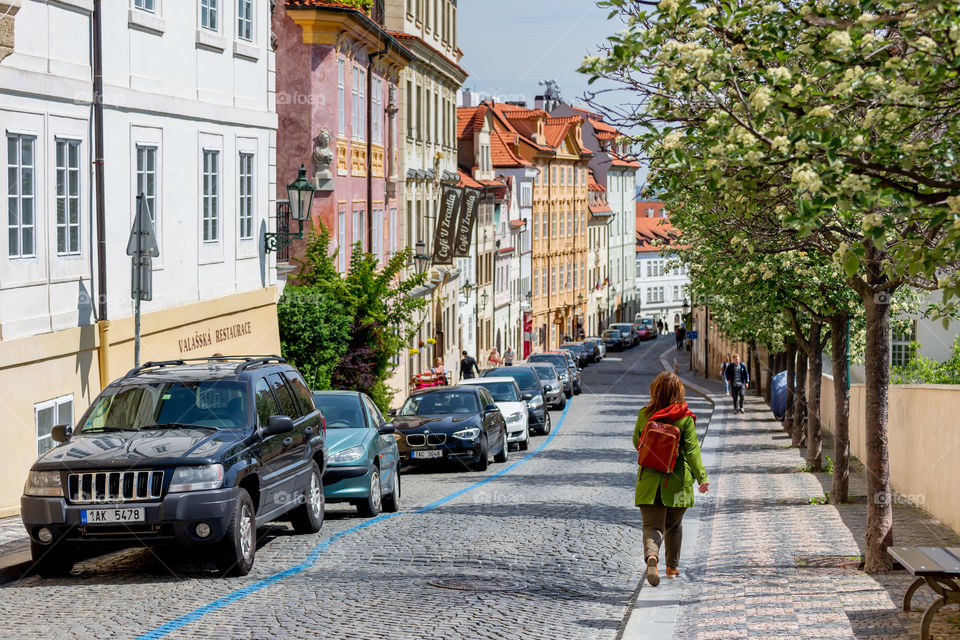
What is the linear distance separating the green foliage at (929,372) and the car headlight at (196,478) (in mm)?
15054

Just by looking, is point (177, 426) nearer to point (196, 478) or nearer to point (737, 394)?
point (196, 478)

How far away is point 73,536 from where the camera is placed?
10.5 metres

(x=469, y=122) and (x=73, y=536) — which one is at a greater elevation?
(x=469, y=122)

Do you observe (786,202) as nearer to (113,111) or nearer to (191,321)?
(113,111)

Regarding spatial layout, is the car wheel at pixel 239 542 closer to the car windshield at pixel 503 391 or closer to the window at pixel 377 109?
the car windshield at pixel 503 391

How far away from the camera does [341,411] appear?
17.1 m

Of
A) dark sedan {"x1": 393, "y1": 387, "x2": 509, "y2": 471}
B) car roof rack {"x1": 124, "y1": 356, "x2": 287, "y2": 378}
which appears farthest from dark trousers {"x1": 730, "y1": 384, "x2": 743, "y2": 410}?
car roof rack {"x1": 124, "y1": 356, "x2": 287, "y2": 378}

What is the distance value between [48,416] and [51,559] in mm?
5505

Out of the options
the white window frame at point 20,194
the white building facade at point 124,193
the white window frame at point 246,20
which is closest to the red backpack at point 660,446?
the white building facade at point 124,193

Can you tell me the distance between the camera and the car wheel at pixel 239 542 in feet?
35.1

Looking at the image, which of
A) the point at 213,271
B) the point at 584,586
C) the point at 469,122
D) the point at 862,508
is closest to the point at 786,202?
the point at 584,586

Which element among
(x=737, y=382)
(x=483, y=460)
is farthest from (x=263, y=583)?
(x=737, y=382)

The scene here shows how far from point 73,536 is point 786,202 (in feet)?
21.5

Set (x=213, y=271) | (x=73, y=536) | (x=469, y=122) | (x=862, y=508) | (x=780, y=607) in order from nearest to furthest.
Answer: (x=780, y=607)
(x=73, y=536)
(x=862, y=508)
(x=213, y=271)
(x=469, y=122)
